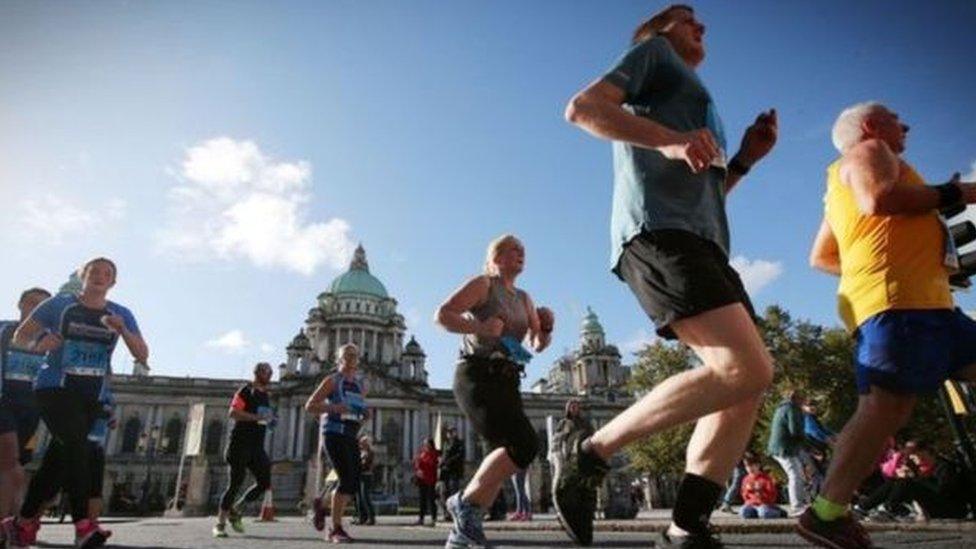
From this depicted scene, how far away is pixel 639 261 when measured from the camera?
2.56m

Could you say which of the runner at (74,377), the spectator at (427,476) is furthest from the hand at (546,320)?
the spectator at (427,476)

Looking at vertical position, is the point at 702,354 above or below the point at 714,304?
below

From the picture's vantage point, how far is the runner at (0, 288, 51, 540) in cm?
568

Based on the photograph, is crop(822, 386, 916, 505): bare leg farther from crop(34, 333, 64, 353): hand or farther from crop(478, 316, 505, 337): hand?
crop(34, 333, 64, 353): hand

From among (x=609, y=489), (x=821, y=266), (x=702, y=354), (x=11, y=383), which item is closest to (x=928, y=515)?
(x=821, y=266)

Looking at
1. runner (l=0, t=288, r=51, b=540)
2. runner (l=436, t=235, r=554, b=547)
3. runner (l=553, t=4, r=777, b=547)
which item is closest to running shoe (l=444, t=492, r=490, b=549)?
runner (l=436, t=235, r=554, b=547)

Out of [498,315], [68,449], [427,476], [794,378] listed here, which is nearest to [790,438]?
[498,315]

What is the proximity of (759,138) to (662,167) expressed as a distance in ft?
2.41

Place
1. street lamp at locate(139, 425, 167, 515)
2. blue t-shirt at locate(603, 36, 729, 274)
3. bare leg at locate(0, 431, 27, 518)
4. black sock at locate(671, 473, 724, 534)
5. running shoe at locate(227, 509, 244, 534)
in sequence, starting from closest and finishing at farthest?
1. black sock at locate(671, 473, 724, 534)
2. blue t-shirt at locate(603, 36, 729, 274)
3. bare leg at locate(0, 431, 27, 518)
4. running shoe at locate(227, 509, 244, 534)
5. street lamp at locate(139, 425, 167, 515)

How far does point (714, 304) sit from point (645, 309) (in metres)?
0.32

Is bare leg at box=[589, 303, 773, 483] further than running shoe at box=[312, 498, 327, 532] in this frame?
No

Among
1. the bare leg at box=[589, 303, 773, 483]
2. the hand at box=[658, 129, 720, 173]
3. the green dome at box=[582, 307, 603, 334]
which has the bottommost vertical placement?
the bare leg at box=[589, 303, 773, 483]

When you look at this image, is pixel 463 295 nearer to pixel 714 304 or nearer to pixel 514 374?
pixel 514 374

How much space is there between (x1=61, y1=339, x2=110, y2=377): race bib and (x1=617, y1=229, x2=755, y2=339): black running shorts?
4.38 metres
